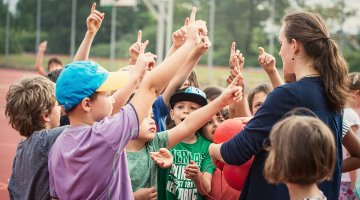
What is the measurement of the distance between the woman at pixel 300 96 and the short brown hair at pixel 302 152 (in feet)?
1.14

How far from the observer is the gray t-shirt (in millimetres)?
2740

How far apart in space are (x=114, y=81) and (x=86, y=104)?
0.55 ft

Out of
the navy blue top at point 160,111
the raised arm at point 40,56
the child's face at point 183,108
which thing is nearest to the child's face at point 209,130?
the child's face at point 183,108

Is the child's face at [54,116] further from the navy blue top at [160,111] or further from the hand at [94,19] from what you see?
the navy blue top at [160,111]

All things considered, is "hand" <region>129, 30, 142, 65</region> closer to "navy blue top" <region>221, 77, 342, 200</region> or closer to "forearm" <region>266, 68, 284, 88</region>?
"forearm" <region>266, 68, 284, 88</region>

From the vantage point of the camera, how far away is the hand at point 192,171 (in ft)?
10.2

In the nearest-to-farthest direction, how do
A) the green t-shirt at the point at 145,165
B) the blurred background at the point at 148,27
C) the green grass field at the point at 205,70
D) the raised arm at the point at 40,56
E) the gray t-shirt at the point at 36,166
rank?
the gray t-shirt at the point at 36,166 → the green t-shirt at the point at 145,165 → the raised arm at the point at 40,56 → the green grass field at the point at 205,70 → the blurred background at the point at 148,27

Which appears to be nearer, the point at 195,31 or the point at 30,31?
the point at 195,31

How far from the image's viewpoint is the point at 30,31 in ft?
94.5

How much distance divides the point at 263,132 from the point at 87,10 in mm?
28793

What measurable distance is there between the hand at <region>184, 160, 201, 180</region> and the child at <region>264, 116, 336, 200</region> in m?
0.98

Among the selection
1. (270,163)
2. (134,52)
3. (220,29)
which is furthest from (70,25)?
(270,163)

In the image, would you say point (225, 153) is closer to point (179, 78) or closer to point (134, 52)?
point (179, 78)

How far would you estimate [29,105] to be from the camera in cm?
287
